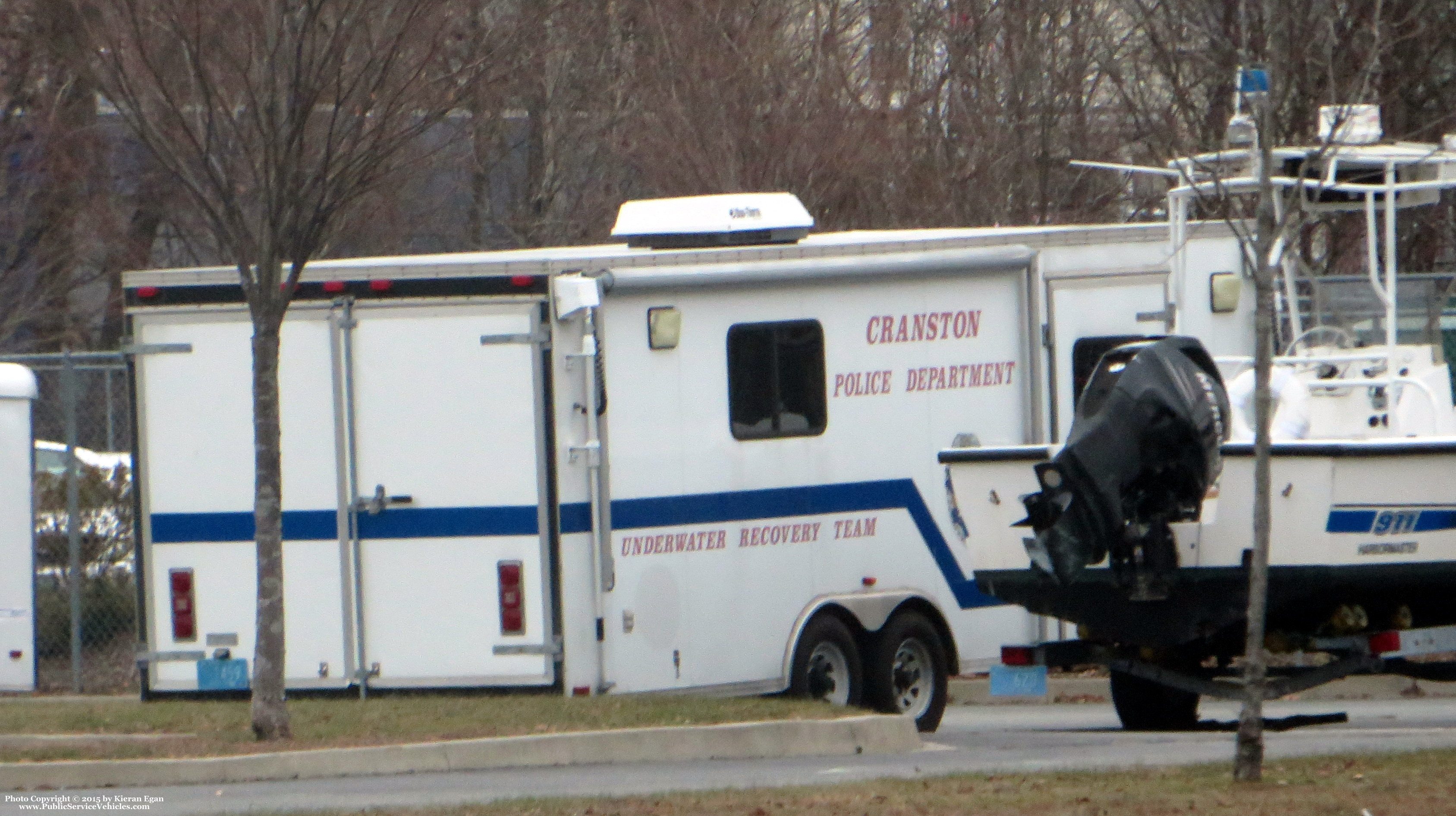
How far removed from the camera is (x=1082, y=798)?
8.34 metres

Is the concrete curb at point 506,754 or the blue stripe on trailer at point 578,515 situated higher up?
the blue stripe on trailer at point 578,515

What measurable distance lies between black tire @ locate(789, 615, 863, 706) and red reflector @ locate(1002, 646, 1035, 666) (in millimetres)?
1083

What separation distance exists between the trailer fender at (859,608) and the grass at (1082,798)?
2423mm

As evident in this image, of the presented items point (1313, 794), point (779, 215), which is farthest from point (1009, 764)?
point (779, 215)

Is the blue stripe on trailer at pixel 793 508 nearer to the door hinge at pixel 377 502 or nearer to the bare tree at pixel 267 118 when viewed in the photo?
the door hinge at pixel 377 502

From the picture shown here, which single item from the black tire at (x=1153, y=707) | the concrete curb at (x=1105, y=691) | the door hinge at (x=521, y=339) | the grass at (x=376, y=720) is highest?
the door hinge at (x=521, y=339)

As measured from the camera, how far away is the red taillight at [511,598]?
10.9 m

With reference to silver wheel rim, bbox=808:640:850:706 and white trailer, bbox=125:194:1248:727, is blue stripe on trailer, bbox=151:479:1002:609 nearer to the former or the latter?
white trailer, bbox=125:194:1248:727

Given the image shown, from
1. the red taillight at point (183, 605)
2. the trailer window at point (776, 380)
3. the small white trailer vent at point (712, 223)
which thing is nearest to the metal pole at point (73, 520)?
the red taillight at point (183, 605)

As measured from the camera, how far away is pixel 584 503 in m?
10.9

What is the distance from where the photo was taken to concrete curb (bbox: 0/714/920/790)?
948cm

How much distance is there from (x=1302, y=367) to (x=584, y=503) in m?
3.72

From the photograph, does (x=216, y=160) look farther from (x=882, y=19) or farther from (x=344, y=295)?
(x=882, y=19)

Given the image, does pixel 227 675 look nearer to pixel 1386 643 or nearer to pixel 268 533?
pixel 268 533
